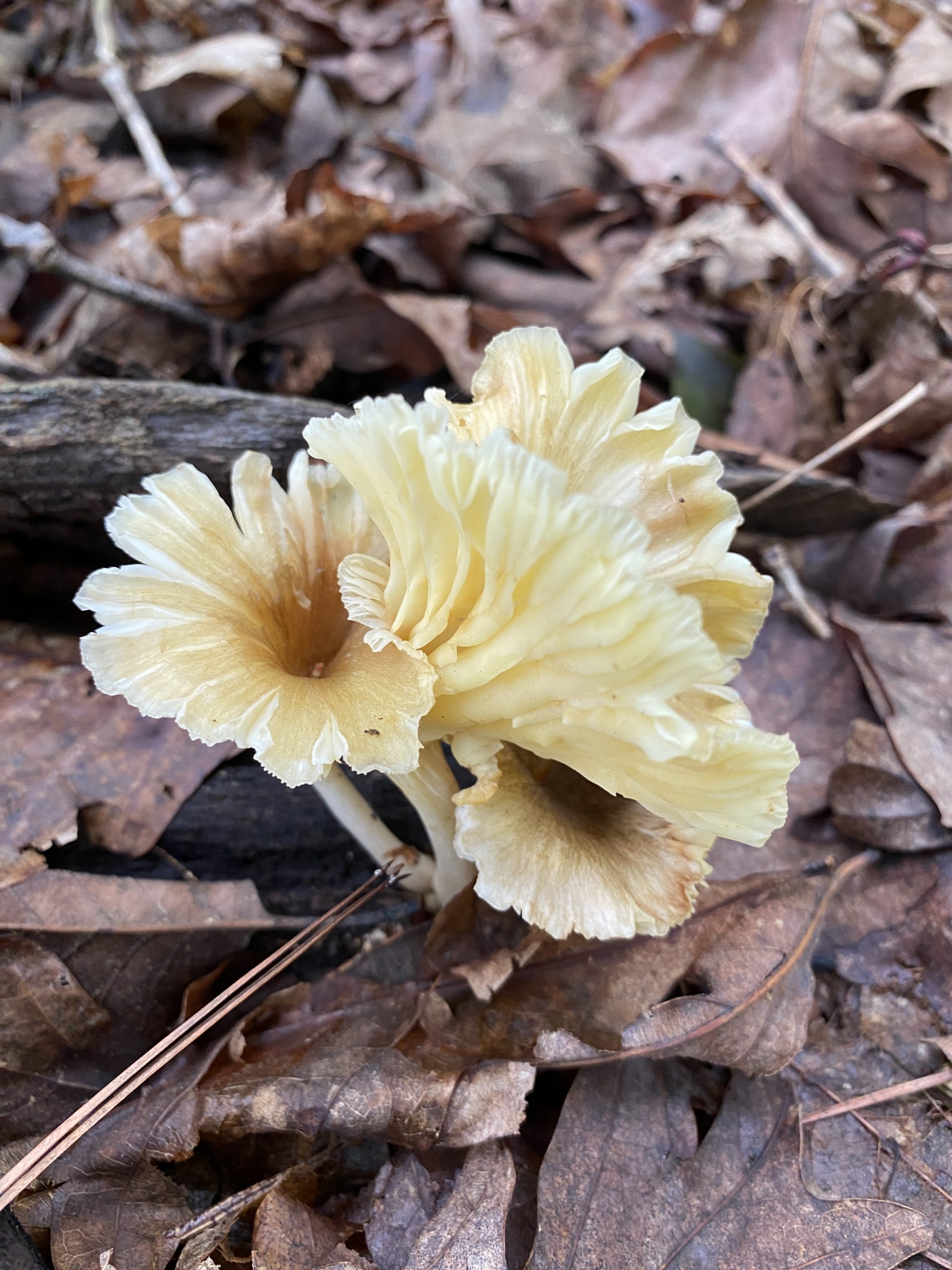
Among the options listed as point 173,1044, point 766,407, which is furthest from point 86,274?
point 766,407

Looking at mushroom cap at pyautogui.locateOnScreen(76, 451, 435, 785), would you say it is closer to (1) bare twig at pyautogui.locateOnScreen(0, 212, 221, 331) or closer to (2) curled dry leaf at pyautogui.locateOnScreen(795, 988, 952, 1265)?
(2) curled dry leaf at pyautogui.locateOnScreen(795, 988, 952, 1265)

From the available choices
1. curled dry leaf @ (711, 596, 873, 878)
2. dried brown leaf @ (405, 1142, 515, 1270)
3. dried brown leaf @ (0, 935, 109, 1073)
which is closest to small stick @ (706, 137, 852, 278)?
curled dry leaf @ (711, 596, 873, 878)

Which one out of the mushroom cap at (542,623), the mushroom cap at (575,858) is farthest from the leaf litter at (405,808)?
the mushroom cap at (542,623)

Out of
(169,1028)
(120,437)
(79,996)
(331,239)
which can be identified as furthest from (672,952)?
(331,239)

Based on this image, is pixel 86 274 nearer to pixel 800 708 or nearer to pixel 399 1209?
pixel 800 708

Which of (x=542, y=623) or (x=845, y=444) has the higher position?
(x=542, y=623)

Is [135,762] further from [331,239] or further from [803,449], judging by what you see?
[803,449]

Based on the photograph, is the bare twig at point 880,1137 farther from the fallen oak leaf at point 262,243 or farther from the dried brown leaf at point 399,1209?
the fallen oak leaf at point 262,243
